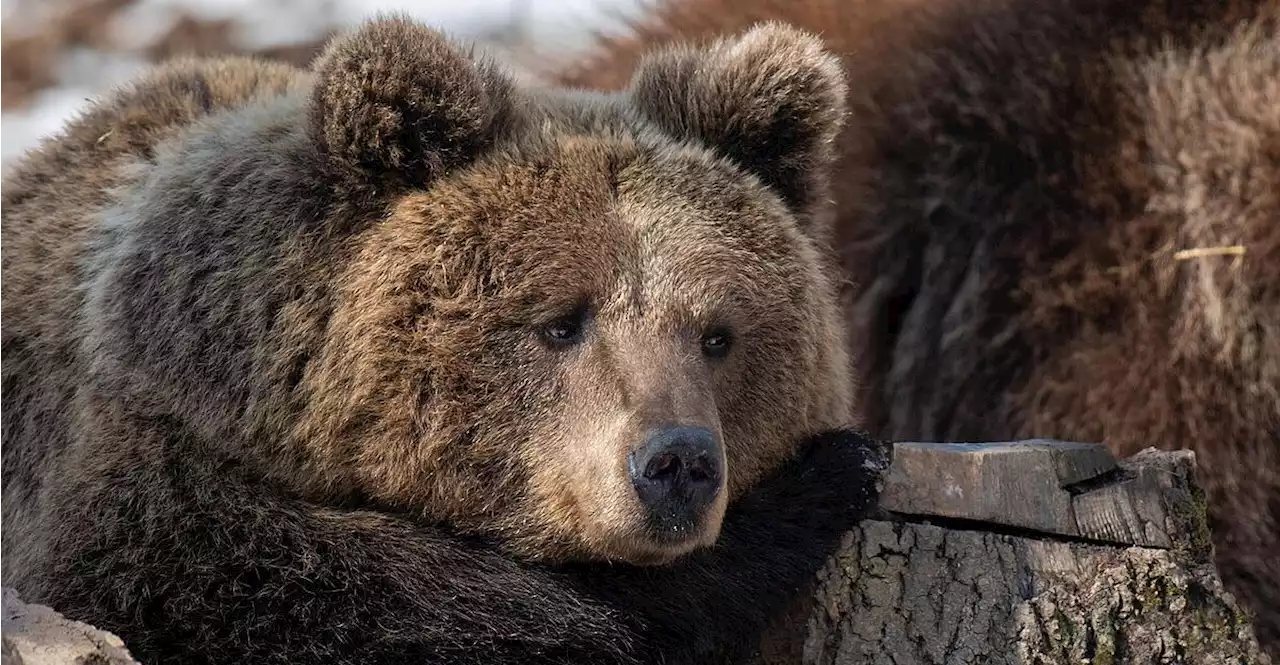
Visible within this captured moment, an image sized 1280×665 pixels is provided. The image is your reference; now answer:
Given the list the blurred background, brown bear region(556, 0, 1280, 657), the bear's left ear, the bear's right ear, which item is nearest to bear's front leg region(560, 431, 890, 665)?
the bear's left ear

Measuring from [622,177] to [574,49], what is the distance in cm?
412

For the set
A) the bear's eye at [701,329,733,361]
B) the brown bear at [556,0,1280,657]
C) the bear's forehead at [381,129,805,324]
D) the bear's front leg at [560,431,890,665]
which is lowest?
the bear's front leg at [560,431,890,665]

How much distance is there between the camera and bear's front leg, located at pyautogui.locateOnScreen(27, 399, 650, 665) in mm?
3322

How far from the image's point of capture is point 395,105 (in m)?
3.52

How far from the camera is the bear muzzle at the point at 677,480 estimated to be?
3.20 meters

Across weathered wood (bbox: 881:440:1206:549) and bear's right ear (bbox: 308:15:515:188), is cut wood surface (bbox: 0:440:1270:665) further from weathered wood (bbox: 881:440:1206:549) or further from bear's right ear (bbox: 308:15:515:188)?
bear's right ear (bbox: 308:15:515:188)

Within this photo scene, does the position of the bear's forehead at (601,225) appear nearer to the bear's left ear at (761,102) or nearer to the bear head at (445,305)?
the bear head at (445,305)

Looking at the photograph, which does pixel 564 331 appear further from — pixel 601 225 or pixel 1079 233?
pixel 1079 233

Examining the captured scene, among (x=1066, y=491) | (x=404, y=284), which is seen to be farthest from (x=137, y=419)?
(x=1066, y=491)

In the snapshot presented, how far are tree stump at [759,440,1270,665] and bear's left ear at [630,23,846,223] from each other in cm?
83

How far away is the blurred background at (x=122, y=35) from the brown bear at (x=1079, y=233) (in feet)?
12.9

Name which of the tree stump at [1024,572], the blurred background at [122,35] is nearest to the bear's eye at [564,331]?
the tree stump at [1024,572]

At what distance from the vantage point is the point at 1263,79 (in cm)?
612

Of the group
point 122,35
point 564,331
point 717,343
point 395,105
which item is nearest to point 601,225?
point 564,331
